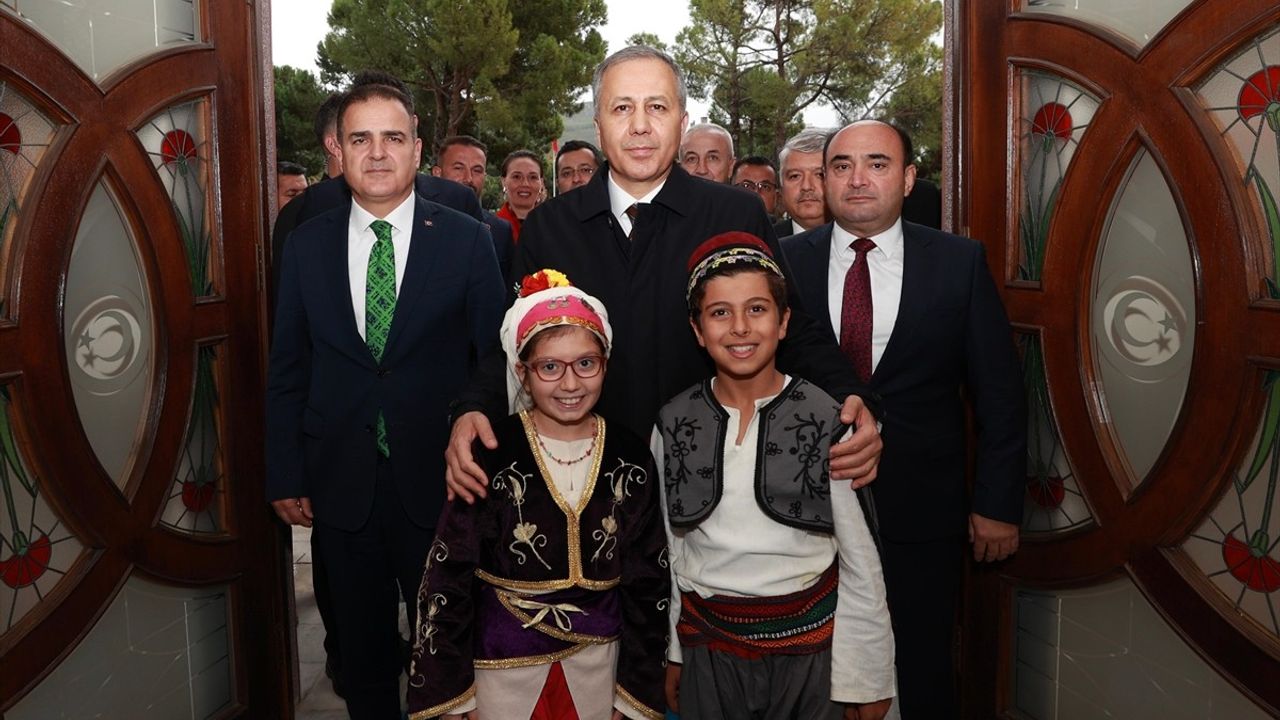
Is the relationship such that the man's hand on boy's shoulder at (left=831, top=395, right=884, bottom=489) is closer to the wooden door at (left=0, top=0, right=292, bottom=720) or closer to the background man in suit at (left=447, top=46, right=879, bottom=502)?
the background man in suit at (left=447, top=46, right=879, bottom=502)

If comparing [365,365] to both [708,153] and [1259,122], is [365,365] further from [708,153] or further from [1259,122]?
[708,153]

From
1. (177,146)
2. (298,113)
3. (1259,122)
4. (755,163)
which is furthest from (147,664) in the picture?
(298,113)

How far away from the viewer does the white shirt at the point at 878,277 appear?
2.29m

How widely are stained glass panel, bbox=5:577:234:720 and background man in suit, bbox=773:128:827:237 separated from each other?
2.35 metres

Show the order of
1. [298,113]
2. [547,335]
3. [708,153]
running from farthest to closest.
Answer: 1. [298,113]
2. [708,153]
3. [547,335]

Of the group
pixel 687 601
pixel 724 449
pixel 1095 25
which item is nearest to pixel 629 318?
pixel 724 449

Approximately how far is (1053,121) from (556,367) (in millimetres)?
1448

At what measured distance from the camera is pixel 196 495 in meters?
2.54

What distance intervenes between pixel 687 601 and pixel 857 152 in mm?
1225

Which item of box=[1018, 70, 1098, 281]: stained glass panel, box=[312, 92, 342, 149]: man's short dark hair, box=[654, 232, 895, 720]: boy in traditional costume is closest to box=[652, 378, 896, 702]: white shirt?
box=[654, 232, 895, 720]: boy in traditional costume

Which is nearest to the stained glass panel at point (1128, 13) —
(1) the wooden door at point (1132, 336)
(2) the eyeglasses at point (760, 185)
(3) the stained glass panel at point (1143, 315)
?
(1) the wooden door at point (1132, 336)

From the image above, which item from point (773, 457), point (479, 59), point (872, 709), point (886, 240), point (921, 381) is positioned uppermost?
point (479, 59)

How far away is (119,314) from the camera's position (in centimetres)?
227

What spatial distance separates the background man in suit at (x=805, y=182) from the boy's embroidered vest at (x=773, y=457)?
1876mm
